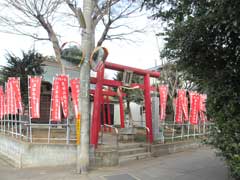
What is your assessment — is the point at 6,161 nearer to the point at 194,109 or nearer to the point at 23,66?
the point at 23,66

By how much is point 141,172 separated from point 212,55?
4.63 meters

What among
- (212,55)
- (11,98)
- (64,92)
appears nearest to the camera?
(212,55)

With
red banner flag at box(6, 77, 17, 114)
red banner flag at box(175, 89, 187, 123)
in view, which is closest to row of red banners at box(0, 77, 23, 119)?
red banner flag at box(6, 77, 17, 114)

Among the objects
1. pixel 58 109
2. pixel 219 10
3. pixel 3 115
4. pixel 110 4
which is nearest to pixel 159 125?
pixel 58 109

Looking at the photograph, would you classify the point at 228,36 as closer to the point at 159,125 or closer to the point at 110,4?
the point at 159,125

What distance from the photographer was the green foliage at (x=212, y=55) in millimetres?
4816

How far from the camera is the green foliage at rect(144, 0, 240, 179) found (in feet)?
15.8

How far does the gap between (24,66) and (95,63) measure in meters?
10.8

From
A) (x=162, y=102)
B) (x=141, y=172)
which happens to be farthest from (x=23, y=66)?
(x=141, y=172)

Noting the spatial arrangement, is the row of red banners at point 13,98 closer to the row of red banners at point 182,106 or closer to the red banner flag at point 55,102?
the red banner flag at point 55,102

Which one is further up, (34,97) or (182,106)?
(34,97)

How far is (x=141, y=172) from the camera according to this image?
346 inches

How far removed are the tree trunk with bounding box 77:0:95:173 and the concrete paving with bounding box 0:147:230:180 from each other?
0.44 meters

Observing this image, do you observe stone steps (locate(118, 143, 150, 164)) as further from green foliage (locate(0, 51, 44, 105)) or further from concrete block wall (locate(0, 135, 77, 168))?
green foliage (locate(0, 51, 44, 105))
